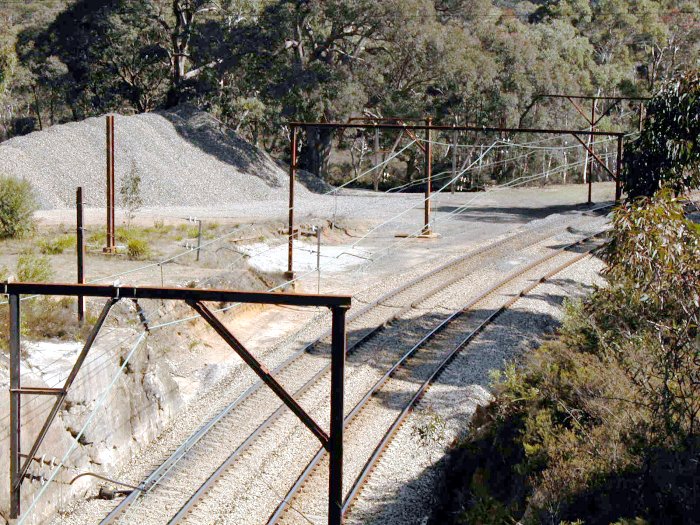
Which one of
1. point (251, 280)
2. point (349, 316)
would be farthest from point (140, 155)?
point (349, 316)

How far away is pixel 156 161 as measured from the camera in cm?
4422

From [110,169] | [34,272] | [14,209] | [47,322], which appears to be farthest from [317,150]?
[47,322]

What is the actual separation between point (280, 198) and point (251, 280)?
23029 millimetres

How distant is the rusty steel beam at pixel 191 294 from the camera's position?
23.1ft

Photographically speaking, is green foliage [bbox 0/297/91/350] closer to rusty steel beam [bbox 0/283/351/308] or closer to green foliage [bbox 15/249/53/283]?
green foliage [bbox 15/249/53/283]

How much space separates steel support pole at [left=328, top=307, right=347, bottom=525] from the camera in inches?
277

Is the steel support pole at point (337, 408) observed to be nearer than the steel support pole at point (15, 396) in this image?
Yes

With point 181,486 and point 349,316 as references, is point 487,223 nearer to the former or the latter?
point 349,316

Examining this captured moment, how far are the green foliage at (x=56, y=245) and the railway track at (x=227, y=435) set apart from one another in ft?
32.1

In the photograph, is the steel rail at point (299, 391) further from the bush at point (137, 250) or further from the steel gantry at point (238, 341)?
the bush at point (137, 250)

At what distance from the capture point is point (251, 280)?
23.8 meters

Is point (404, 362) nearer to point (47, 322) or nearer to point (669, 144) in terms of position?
point (669, 144)

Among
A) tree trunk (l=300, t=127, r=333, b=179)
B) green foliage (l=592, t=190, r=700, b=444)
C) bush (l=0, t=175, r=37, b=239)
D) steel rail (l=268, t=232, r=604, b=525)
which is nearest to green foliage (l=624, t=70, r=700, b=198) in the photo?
green foliage (l=592, t=190, r=700, b=444)

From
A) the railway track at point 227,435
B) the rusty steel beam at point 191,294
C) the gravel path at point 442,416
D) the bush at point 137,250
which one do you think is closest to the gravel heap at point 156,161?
the bush at point 137,250
